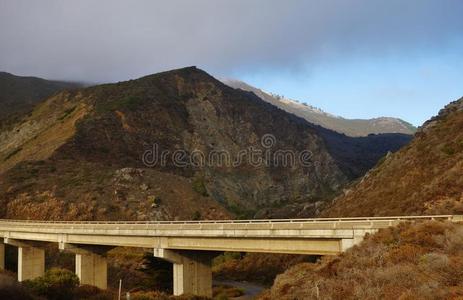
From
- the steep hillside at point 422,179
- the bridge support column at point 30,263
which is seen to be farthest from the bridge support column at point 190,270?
the bridge support column at point 30,263

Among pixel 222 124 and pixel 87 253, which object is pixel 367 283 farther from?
pixel 222 124

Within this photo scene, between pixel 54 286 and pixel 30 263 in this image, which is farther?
pixel 30 263

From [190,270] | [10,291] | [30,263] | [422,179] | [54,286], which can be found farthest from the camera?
[30,263]

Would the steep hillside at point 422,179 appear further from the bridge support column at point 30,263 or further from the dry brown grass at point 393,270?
the bridge support column at point 30,263

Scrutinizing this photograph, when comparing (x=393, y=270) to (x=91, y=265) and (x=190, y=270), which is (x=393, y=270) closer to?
(x=190, y=270)

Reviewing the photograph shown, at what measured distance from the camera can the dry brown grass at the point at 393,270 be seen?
17.8m

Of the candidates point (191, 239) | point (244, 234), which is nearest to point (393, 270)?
point (244, 234)

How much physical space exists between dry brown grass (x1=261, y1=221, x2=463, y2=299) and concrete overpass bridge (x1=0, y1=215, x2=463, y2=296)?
2.48m

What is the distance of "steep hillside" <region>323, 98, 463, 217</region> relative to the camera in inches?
1790

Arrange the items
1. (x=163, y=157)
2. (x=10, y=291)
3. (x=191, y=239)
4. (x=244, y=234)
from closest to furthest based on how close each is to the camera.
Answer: (x=10, y=291) → (x=244, y=234) → (x=191, y=239) → (x=163, y=157)

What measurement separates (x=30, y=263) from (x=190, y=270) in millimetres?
29933

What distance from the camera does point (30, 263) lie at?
61781 mm

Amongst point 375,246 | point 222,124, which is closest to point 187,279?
point 375,246

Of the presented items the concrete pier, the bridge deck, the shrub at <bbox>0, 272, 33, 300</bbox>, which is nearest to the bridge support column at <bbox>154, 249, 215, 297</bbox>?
the bridge deck
